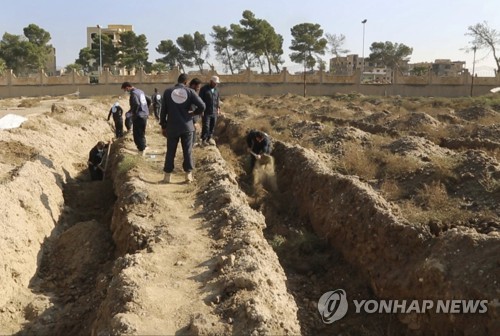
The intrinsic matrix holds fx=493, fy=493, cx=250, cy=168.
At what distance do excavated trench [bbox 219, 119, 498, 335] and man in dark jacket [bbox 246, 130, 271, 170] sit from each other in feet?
4.20

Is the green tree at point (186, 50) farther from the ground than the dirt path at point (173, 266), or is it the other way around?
the green tree at point (186, 50)

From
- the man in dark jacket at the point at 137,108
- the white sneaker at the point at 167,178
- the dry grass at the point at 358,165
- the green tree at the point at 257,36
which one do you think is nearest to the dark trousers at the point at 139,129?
the man in dark jacket at the point at 137,108

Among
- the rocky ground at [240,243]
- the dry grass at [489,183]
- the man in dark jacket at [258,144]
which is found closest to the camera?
the rocky ground at [240,243]

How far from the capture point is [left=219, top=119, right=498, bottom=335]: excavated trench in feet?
17.5

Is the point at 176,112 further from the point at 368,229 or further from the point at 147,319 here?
the point at 147,319

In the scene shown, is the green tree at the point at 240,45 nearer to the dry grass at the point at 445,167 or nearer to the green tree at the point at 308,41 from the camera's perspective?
the green tree at the point at 308,41

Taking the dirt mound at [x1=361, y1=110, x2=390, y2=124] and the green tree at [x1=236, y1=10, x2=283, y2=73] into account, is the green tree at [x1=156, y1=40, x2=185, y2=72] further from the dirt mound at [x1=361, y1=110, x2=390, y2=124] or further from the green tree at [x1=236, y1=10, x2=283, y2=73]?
the dirt mound at [x1=361, y1=110, x2=390, y2=124]

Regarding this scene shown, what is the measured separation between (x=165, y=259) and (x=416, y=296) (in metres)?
2.92

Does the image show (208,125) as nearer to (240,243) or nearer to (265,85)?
(240,243)

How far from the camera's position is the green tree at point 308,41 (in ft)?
209

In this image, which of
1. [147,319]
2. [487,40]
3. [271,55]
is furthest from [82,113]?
[487,40]

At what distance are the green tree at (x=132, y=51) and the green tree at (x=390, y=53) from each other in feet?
128

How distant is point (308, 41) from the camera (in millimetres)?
63625

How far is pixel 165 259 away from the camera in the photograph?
5.60 meters
